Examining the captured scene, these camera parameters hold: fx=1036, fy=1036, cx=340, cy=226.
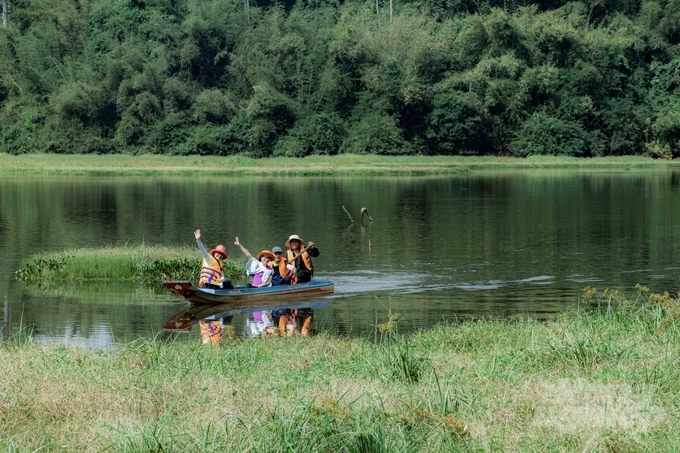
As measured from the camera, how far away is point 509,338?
13.6 m

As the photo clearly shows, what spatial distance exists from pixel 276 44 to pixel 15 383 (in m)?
75.0

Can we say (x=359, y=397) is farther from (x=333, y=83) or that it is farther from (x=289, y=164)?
(x=333, y=83)

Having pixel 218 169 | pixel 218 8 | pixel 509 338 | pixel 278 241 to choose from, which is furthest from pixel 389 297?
pixel 218 8

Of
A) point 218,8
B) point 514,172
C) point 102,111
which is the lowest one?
point 514,172

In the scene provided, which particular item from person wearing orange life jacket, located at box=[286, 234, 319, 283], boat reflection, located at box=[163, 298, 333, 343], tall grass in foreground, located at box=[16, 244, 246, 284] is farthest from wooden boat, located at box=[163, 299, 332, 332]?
tall grass in foreground, located at box=[16, 244, 246, 284]

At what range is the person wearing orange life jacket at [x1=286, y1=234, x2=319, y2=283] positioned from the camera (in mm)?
21688

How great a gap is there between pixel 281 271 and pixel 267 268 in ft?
1.17

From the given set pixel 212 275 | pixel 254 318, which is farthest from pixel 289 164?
pixel 254 318

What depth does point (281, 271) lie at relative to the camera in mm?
21406

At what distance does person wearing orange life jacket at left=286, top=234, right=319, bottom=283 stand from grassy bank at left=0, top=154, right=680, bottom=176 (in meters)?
47.1

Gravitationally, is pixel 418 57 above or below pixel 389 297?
above

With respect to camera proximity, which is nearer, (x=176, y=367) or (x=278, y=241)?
(x=176, y=367)

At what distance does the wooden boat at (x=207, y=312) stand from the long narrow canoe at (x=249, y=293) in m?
0.12

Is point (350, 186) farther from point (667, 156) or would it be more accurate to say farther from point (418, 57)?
point (667, 156)
